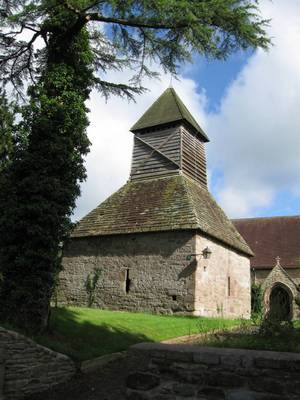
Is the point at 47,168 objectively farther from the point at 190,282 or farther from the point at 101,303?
the point at 101,303

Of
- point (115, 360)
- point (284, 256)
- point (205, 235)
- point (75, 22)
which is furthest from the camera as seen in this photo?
point (284, 256)

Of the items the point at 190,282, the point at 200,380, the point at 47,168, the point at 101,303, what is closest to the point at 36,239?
the point at 47,168

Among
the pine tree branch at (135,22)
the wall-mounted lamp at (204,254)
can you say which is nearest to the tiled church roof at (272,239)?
the wall-mounted lamp at (204,254)

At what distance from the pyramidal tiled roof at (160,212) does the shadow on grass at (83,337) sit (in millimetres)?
6686

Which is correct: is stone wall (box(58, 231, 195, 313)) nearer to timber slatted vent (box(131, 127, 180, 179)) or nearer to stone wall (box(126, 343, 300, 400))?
timber slatted vent (box(131, 127, 180, 179))

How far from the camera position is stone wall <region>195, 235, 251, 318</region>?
52.3 feet

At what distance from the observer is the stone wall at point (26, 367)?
6.13m

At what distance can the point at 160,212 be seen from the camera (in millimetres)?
17672

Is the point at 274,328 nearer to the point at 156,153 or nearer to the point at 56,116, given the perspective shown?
the point at 56,116

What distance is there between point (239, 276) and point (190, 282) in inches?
224

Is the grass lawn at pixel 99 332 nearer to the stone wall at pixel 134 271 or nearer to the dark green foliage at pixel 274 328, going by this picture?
the stone wall at pixel 134 271

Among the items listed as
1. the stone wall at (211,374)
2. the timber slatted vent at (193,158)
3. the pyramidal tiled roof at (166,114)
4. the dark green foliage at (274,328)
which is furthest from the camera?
the pyramidal tiled roof at (166,114)

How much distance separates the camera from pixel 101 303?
17328 mm

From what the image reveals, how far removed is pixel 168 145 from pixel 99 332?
13754 mm
